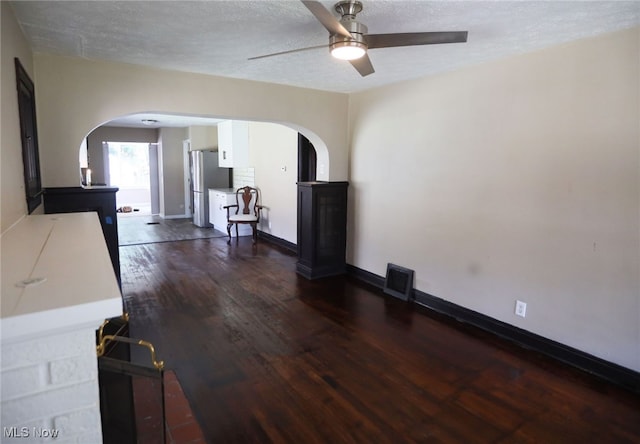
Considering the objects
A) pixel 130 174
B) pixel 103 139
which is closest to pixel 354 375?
pixel 103 139

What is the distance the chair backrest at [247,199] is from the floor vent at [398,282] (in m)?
3.64

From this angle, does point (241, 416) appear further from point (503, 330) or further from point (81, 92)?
point (81, 92)

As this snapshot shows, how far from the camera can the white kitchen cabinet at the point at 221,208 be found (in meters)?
7.42

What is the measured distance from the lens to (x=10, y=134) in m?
2.08

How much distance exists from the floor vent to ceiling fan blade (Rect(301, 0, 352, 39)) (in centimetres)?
270

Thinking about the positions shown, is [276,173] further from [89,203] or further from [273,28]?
[273,28]

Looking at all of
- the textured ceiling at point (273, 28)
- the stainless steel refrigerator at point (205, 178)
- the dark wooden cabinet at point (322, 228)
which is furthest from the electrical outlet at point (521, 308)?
the stainless steel refrigerator at point (205, 178)

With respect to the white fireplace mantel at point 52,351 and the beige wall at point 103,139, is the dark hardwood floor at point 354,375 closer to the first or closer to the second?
the white fireplace mantel at point 52,351

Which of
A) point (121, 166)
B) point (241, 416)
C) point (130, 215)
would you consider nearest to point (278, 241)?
point (241, 416)

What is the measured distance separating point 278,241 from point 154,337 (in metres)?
3.67

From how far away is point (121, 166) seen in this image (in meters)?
12.5

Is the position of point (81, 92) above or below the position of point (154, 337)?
above

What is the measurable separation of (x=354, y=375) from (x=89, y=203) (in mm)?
2663

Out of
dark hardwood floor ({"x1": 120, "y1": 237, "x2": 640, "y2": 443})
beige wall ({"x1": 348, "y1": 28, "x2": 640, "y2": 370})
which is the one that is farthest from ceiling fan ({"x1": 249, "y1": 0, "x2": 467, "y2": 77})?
dark hardwood floor ({"x1": 120, "y1": 237, "x2": 640, "y2": 443})
